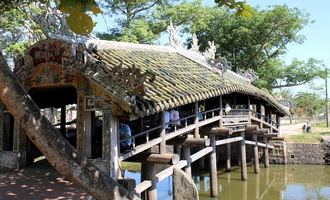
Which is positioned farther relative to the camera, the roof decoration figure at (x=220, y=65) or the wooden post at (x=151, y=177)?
the roof decoration figure at (x=220, y=65)

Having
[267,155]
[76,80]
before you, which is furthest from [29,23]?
[267,155]

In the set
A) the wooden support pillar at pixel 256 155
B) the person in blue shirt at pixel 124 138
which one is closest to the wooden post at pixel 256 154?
the wooden support pillar at pixel 256 155

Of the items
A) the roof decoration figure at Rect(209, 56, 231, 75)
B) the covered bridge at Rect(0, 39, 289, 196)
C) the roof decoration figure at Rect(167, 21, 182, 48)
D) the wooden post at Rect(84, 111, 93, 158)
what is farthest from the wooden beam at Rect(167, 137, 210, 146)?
the roof decoration figure at Rect(167, 21, 182, 48)

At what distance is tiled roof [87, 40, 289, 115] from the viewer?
8.09 meters

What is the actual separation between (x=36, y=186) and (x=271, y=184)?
1104cm

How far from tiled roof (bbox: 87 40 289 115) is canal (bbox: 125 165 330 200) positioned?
3865 millimetres

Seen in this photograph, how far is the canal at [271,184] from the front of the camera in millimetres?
14281

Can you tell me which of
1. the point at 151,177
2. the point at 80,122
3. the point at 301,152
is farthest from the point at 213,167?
the point at 301,152

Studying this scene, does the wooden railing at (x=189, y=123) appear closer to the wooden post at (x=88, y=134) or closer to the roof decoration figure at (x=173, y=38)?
the wooden post at (x=88, y=134)

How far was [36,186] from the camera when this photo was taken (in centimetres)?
764

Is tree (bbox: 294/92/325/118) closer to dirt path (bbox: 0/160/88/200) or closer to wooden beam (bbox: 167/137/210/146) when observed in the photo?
wooden beam (bbox: 167/137/210/146)

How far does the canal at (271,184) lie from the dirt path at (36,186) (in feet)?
19.1

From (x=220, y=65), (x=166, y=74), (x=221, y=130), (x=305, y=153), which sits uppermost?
(x=220, y=65)

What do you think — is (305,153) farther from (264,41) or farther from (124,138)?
(124,138)
